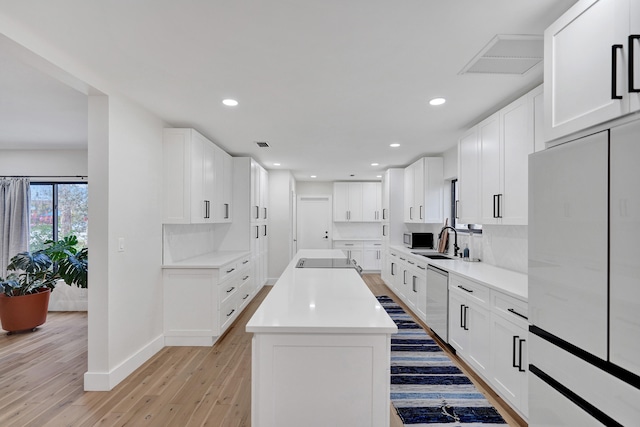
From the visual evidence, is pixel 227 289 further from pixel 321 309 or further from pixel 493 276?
pixel 493 276

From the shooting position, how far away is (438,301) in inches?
139

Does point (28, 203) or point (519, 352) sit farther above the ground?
point (28, 203)

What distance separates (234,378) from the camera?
9.12 feet

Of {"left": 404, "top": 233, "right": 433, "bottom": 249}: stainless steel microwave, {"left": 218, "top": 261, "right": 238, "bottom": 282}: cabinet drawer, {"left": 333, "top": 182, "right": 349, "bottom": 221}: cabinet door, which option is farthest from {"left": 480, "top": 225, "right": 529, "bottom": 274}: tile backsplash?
{"left": 333, "top": 182, "right": 349, "bottom": 221}: cabinet door

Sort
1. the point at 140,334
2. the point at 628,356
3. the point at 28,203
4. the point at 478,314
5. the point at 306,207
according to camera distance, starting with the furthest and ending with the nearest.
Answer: the point at 306,207, the point at 28,203, the point at 140,334, the point at 478,314, the point at 628,356

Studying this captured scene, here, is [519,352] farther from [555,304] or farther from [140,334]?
[140,334]

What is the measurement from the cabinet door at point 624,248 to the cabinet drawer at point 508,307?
101cm

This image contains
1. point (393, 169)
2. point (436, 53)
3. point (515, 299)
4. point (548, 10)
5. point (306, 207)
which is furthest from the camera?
point (306, 207)

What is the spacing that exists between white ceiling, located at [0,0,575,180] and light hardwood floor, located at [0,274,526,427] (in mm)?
2485

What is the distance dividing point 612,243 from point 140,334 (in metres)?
3.56

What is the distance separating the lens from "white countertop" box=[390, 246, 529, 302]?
7.36 feet

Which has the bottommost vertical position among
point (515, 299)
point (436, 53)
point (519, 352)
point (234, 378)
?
point (234, 378)

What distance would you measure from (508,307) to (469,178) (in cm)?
160

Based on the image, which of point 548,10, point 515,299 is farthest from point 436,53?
point 515,299
